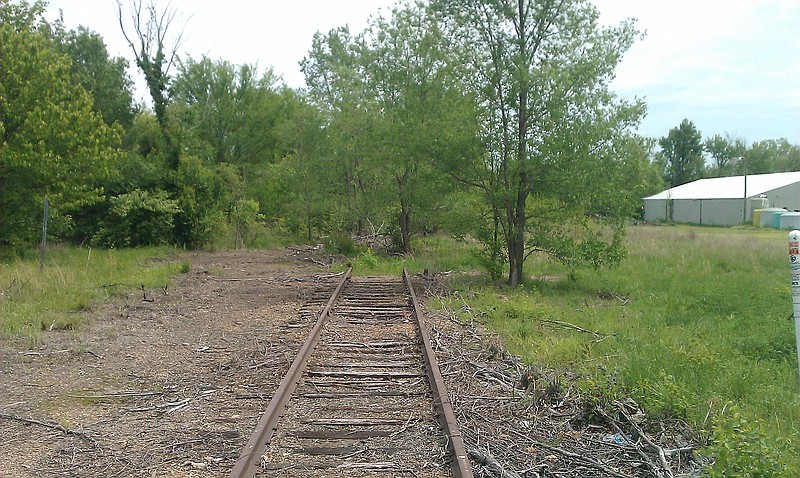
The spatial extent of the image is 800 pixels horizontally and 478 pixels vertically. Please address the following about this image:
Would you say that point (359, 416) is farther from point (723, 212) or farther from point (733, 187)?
point (733, 187)

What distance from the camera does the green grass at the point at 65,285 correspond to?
1080 centimetres

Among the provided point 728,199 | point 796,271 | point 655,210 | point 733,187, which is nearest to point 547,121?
point 796,271

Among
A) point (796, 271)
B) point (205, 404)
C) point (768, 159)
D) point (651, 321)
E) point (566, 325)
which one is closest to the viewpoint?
point (796, 271)

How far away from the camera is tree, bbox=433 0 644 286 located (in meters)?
15.1

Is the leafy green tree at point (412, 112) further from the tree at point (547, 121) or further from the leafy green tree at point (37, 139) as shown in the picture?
the leafy green tree at point (37, 139)

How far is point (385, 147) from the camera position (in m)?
21.3

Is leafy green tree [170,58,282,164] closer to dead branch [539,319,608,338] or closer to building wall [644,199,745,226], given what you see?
dead branch [539,319,608,338]

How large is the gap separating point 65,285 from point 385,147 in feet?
34.2

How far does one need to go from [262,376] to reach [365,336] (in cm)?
249

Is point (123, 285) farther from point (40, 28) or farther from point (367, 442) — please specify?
point (40, 28)

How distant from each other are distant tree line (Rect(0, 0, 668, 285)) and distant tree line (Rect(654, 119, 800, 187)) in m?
74.4

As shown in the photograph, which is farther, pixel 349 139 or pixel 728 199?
pixel 728 199

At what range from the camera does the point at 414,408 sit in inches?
257

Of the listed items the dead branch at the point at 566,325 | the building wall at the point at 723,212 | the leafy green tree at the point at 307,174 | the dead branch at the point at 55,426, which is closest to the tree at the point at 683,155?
the building wall at the point at 723,212
